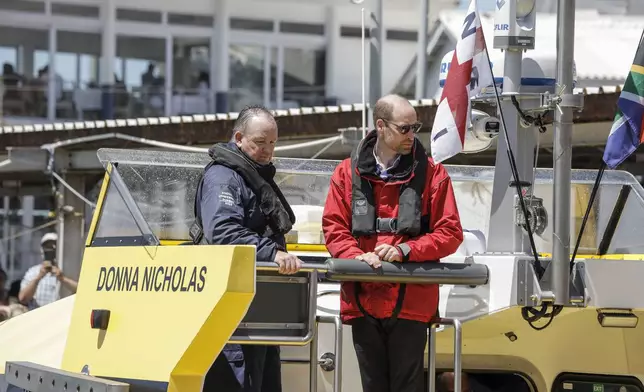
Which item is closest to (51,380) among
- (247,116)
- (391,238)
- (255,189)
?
(255,189)

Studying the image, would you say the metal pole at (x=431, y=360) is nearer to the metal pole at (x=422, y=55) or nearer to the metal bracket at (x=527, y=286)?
the metal bracket at (x=527, y=286)

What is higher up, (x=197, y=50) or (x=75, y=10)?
(x=75, y=10)

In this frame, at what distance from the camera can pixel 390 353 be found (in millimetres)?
5379

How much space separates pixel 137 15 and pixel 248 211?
3051 centimetres

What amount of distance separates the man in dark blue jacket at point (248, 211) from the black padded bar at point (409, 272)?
0.22 meters

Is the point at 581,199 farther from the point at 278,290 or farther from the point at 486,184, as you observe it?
the point at 278,290

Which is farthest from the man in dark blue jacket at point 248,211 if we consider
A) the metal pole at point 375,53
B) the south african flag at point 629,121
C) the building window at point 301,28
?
the building window at point 301,28

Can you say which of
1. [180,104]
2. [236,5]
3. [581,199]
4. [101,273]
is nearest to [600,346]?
[581,199]

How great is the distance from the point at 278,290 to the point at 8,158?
9754 millimetres

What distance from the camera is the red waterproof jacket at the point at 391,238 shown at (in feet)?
17.4

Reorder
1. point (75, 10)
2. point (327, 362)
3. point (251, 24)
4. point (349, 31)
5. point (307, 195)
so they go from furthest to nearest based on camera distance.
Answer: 1. point (349, 31)
2. point (251, 24)
3. point (75, 10)
4. point (307, 195)
5. point (327, 362)

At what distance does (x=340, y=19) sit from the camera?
1436 inches

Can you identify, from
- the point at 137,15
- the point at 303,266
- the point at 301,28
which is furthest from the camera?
the point at 301,28

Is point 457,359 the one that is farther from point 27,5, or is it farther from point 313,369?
point 27,5
